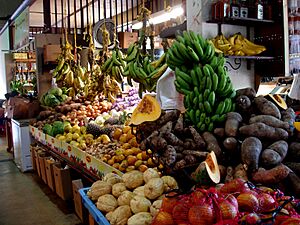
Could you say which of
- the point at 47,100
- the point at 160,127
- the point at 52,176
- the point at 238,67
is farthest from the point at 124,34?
the point at 160,127

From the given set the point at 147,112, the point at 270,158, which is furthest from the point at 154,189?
the point at 147,112

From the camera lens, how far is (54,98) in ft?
21.2

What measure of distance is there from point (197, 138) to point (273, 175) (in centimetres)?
49

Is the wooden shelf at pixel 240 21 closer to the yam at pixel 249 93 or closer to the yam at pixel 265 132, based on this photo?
the yam at pixel 249 93

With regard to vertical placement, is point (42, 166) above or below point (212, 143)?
below

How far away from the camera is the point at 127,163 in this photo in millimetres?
3039

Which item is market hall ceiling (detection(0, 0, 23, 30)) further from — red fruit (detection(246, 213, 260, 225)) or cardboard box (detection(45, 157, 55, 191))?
red fruit (detection(246, 213, 260, 225))

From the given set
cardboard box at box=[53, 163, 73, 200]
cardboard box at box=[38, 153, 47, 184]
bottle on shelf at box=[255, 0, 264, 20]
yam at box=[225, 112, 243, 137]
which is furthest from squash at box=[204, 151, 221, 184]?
cardboard box at box=[38, 153, 47, 184]

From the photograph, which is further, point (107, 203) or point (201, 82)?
point (201, 82)

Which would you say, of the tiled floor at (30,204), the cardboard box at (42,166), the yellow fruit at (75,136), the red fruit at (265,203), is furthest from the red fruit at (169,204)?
the cardboard box at (42,166)

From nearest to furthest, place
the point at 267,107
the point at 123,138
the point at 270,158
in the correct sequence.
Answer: the point at 270,158, the point at 267,107, the point at 123,138

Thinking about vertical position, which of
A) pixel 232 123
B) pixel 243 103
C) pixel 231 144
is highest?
pixel 243 103

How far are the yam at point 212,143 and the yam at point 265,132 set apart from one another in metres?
0.16

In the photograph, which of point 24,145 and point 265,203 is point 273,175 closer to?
point 265,203
